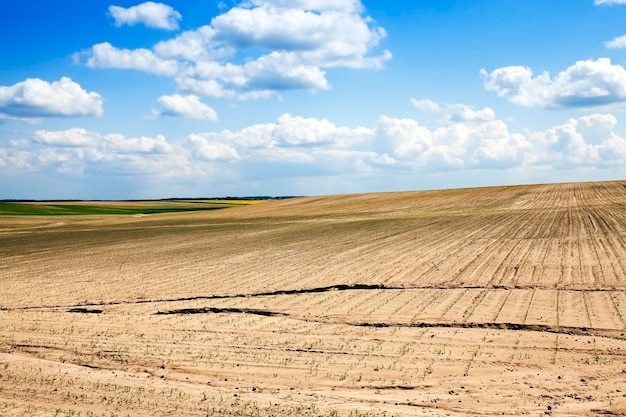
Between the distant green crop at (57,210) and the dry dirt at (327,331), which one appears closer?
the dry dirt at (327,331)

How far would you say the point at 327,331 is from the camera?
13578mm

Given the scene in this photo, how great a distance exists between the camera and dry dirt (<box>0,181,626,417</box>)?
9.10 m

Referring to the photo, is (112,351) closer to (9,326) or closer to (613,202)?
(9,326)

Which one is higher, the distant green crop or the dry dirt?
the distant green crop

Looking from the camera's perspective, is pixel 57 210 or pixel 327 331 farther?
pixel 57 210

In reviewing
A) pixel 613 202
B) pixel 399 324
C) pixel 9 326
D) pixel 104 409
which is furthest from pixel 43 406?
pixel 613 202

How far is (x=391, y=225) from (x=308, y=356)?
108 feet

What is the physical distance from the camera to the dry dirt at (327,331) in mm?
9102

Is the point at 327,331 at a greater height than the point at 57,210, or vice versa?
the point at 57,210

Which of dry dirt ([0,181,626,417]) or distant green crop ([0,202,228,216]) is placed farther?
distant green crop ([0,202,228,216])

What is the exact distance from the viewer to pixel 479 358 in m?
11.0

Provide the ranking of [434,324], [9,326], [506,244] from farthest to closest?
[506,244]
[9,326]
[434,324]

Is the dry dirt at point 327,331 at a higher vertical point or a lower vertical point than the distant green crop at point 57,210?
lower

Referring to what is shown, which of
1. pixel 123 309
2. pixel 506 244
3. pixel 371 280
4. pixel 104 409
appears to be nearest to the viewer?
pixel 104 409
